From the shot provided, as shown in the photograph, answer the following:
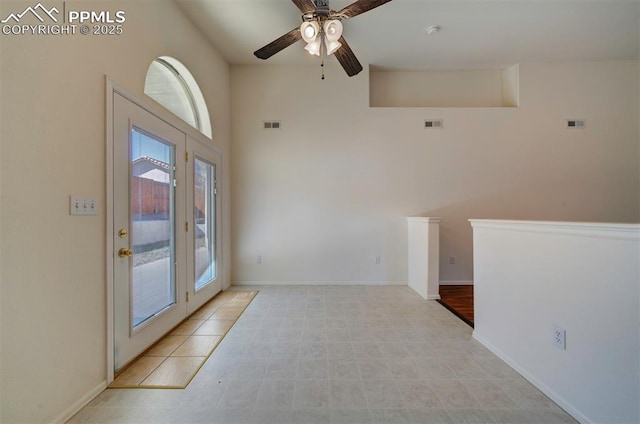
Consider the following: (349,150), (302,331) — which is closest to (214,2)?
(349,150)

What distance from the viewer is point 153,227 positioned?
2.23m

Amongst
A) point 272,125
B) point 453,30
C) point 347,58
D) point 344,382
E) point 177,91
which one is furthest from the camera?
point 272,125

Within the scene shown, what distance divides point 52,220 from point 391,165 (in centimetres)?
379

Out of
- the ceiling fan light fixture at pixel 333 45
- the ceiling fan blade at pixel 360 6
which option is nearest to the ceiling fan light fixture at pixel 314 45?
the ceiling fan light fixture at pixel 333 45

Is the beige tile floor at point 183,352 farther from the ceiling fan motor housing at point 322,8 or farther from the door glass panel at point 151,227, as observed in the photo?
the ceiling fan motor housing at point 322,8

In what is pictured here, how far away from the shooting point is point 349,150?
13.1 feet

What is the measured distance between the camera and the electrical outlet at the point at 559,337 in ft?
4.91

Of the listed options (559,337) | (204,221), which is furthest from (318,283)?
(559,337)

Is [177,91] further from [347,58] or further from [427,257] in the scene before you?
[427,257]

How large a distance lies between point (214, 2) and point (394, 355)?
3.81 m

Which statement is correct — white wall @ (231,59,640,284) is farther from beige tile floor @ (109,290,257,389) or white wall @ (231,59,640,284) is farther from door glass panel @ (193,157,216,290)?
beige tile floor @ (109,290,257,389)

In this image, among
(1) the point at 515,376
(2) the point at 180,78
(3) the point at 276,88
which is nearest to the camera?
(1) the point at 515,376

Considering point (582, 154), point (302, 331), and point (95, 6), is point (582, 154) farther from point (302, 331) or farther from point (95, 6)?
point (95, 6)

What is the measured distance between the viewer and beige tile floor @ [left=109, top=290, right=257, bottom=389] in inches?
68.6
